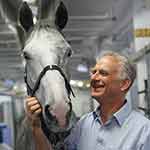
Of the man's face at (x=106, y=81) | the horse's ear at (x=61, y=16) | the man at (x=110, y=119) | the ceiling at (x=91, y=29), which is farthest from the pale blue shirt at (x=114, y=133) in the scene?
the ceiling at (x=91, y=29)

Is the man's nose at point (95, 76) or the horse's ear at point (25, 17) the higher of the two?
the horse's ear at point (25, 17)

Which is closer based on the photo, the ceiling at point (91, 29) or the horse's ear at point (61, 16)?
the horse's ear at point (61, 16)

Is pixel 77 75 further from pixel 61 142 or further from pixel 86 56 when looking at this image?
pixel 61 142

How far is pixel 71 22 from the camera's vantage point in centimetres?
817

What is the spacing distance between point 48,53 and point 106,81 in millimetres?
367

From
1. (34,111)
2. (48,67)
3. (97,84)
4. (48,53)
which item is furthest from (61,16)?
(34,111)

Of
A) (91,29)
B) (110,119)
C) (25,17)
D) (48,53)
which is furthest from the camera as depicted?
(91,29)

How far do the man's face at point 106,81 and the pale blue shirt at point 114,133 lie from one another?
10 centimetres

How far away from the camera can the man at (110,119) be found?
2117mm

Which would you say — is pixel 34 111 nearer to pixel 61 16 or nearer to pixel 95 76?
pixel 95 76

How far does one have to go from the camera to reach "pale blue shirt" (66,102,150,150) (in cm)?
210

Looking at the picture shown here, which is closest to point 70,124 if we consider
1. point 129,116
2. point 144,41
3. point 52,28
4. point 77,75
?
point 129,116

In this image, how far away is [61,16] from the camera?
2662 mm

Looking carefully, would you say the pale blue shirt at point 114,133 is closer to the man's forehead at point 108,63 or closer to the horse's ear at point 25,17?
the man's forehead at point 108,63
